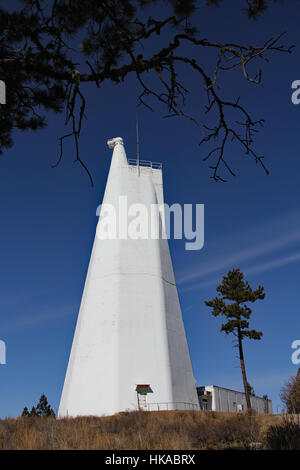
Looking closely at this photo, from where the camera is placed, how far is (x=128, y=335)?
18.7 metres

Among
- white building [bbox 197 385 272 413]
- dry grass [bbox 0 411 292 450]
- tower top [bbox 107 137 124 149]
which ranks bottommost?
white building [bbox 197 385 272 413]

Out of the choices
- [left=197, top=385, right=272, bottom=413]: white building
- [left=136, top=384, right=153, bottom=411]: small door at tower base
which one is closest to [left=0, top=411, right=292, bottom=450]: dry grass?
[left=136, top=384, right=153, bottom=411]: small door at tower base

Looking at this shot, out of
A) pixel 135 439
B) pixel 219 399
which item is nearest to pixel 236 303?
pixel 219 399

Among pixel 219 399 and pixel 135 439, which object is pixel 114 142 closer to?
pixel 219 399

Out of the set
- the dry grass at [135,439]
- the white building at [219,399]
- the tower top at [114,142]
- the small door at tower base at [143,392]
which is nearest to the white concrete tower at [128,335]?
the small door at tower base at [143,392]

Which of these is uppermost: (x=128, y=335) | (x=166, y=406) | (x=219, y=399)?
(x=128, y=335)

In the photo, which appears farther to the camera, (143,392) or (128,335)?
(128,335)

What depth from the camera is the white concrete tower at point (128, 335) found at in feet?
57.8

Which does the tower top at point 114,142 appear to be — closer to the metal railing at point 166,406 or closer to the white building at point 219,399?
the metal railing at point 166,406

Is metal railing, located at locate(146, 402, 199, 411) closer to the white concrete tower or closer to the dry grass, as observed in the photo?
the white concrete tower

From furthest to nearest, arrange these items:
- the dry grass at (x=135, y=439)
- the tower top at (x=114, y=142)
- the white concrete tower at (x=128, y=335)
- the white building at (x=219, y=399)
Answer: the tower top at (x=114, y=142) → the white building at (x=219, y=399) → the white concrete tower at (x=128, y=335) → the dry grass at (x=135, y=439)

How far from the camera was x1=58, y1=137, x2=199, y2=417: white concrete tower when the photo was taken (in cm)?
1762

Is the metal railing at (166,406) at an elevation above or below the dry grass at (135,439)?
below
